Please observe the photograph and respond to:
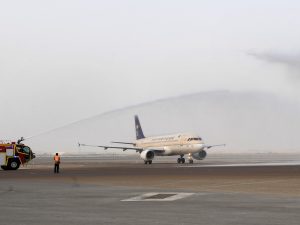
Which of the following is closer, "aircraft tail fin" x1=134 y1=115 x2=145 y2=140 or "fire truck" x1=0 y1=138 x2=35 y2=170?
"fire truck" x1=0 y1=138 x2=35 y2=170

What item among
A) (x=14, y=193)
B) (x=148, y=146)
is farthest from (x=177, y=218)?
(x=148, y=146)

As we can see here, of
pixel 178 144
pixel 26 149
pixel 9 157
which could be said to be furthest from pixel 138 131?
pixel 9 157

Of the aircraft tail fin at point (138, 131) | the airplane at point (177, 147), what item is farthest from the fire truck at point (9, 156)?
the aircraft tail fin at point (138, 131)

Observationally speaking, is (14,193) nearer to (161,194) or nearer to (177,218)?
(161,194)

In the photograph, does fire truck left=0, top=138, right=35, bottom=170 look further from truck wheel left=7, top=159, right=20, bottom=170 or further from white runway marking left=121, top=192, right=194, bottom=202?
white runway marking left=121, top=192, right=194, bottom=202

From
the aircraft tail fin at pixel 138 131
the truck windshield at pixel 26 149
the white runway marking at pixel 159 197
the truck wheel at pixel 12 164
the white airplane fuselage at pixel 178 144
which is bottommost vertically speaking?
the white runway marking at pixel 159 197

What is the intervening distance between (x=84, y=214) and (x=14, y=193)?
8968 mm

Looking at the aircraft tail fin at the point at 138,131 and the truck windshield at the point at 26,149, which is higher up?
the aircraft tail fin at the point at 138,131

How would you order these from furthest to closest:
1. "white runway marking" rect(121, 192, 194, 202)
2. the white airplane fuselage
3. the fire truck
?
the white airplane fuselage → the fire truck → "white runway marking" rect(121, 192, 194, 202)

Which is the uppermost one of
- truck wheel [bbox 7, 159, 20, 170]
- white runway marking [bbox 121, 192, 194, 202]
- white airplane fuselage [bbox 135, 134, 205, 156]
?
white airplane fuselage [bbox 135, 134, 205, 156]

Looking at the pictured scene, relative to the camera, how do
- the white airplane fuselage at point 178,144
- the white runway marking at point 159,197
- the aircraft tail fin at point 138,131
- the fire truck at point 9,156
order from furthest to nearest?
the aircraft tail fin at point 138,131 → the white airplane fuselage at point 178,144 → the fire truck at point 9,156 → the white runway marking at point 159,197

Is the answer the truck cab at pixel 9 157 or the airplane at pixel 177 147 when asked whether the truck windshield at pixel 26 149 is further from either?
the airplane at pixel 177 147

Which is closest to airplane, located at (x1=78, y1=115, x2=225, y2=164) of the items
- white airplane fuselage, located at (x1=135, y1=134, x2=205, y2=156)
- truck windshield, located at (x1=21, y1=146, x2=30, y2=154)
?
white airplane fuselage, located at (x1=135, y1=134, x2=205, y2=156)

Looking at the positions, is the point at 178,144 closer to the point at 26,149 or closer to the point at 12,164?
the point at 26,149
